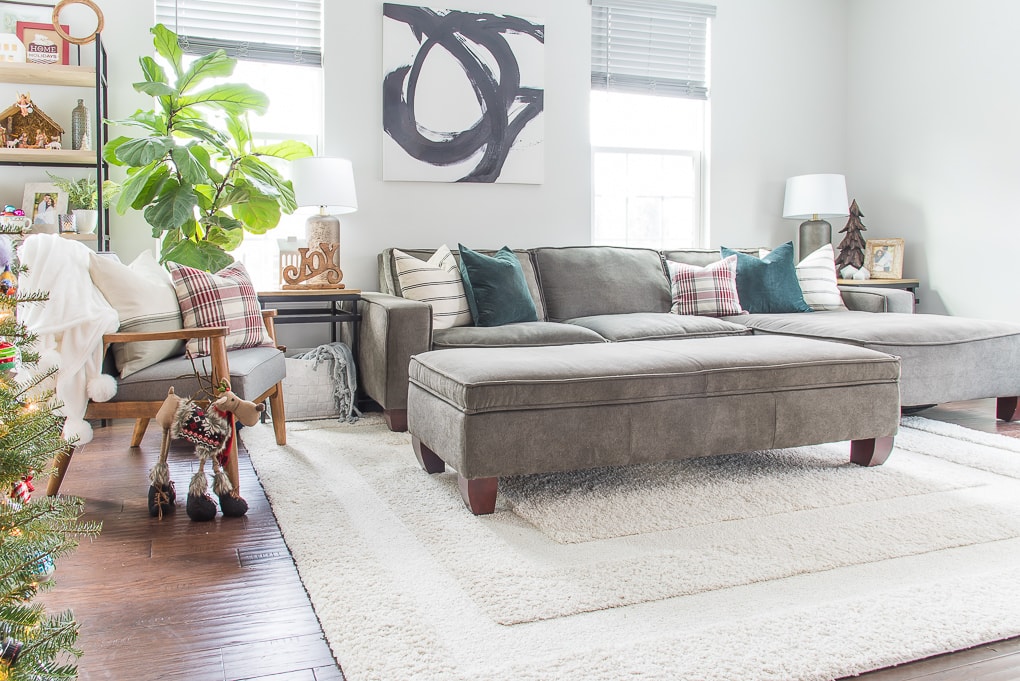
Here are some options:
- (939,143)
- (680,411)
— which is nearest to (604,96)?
(939,143)

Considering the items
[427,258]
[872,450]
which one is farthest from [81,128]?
[872,450]

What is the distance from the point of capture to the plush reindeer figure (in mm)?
2350

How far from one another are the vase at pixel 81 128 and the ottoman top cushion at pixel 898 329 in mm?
3490

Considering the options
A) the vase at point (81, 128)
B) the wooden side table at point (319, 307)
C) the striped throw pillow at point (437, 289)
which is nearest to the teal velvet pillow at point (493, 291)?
the striped throw pillow at point (437, 289)

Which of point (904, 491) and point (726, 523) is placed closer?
point (726, 523)

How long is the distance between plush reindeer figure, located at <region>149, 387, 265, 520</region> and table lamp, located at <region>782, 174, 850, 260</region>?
153 inches

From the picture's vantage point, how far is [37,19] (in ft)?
12.8

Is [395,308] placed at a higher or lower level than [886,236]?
lower

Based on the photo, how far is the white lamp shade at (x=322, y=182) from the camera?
3949mm

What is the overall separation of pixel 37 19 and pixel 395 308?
232cm

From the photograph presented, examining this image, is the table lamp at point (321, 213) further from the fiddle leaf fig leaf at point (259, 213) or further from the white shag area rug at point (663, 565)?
Answer: the white shag area rug at point (663, 565)

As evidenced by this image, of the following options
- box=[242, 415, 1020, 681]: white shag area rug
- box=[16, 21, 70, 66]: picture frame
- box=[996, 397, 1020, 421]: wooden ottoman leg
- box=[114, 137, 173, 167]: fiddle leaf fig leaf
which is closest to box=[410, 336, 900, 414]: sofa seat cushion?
box=[242, 415, 1020, 681]: white shag area rug

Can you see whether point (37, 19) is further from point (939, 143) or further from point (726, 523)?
point (939, 143)

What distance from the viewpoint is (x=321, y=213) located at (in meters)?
4.17
